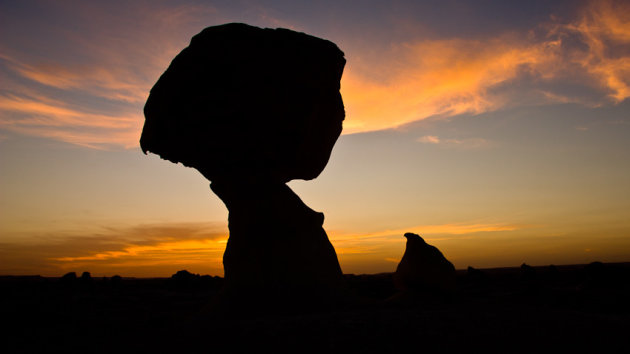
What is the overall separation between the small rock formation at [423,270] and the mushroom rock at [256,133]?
206cm

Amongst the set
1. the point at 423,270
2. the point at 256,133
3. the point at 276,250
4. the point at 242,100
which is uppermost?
the point at 242,100

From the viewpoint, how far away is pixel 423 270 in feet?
33.3

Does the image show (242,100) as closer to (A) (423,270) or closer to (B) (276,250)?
(B) (276,250)

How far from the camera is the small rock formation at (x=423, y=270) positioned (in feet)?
33.1

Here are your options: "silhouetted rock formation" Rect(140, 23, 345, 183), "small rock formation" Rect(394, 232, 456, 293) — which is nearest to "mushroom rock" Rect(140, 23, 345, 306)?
"silhouetted rock formation" Rect(140, 23, 345, 183)

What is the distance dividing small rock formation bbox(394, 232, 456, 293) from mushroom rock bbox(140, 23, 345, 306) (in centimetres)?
206

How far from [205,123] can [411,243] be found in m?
6.08

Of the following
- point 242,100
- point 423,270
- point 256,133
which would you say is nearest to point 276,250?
point 256,133

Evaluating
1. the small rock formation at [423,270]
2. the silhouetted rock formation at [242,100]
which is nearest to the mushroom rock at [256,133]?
the silhouetted rock formation at [242,100]

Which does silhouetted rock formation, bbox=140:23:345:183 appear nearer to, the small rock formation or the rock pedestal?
the rock pedestal

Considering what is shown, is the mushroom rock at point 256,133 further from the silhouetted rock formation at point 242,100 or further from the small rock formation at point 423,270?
the small rock formation at point 423,270

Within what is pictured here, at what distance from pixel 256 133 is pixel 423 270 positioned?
17.5 ft

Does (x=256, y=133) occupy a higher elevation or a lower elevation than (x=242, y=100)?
lower

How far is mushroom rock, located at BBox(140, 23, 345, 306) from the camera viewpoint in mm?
8719
